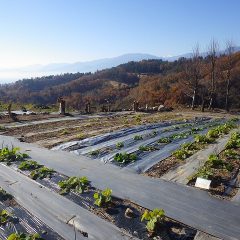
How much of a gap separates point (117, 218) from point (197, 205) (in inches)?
63.3

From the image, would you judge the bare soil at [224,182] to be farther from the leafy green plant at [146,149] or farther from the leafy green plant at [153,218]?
the leafy green plant at [146,149]

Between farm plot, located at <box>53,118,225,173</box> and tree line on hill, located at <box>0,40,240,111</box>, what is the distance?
12.0m

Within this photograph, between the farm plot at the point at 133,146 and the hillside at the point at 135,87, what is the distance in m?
15.3

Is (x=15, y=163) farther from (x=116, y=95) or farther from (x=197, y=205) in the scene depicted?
(x=116, y=95)

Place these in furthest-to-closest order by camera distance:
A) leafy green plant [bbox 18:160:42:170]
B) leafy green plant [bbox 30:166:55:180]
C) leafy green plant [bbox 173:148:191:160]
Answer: leafy green plant [bbox 173:148:191:160] → leafy green plant [bbox 18:160:42:170] → leafy green plant [bbox 30:166:55:180]

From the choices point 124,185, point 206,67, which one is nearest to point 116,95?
point 206,67

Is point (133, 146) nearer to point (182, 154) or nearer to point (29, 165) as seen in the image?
point (182, 154)

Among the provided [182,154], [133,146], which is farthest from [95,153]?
[182,154]

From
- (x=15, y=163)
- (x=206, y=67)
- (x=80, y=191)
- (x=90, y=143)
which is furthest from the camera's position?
(x=206, y=67)

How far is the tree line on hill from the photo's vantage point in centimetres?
2791

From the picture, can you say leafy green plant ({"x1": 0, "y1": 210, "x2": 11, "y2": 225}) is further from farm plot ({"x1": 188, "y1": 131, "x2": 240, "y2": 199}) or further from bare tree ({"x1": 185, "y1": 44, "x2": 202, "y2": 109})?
bare tree ({"x1": 185, "y1": 44, "x2": 202, "y2": 109})

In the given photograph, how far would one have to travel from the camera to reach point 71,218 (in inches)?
224

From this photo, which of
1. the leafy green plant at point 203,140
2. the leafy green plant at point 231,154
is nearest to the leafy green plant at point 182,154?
the leafy green plant at point 231,154

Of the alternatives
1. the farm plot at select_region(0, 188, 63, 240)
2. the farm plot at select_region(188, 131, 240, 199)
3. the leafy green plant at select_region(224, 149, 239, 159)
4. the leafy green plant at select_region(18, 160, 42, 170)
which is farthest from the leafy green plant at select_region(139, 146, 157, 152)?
the farm plot at select_region(0, 188, 63, 240)
